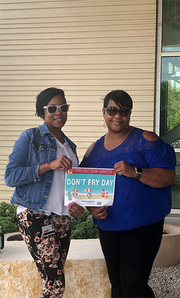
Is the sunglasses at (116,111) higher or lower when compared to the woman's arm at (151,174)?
higher

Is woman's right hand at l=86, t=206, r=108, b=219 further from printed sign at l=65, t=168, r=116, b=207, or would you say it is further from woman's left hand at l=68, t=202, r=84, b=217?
woman's left hand at l=68, t=202, r=84, b=217

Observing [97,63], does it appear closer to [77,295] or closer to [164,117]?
[164,117]

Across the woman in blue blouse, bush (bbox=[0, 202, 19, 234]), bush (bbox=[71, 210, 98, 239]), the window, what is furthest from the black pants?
the window

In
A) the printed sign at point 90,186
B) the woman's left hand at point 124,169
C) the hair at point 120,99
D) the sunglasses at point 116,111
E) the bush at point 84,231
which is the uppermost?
the hair at point 120,99

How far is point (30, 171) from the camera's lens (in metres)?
2.59

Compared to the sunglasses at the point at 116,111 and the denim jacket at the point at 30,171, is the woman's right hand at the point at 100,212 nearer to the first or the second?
the denim jacket at the point at 30,171

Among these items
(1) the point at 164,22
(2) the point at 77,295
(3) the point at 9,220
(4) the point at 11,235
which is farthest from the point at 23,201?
(1) the point at 164,22

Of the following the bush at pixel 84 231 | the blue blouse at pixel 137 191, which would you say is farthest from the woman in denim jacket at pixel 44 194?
the bush at pixel 84 231

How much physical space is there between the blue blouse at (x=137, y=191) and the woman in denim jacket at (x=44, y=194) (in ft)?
0.89

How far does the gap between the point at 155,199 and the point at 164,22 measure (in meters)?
5.93

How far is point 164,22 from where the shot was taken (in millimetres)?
7801

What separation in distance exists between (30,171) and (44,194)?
7.2 inches

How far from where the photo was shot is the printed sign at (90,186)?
268 centimetres

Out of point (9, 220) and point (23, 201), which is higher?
point (23, 201)
